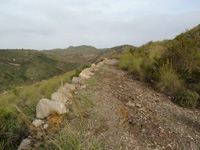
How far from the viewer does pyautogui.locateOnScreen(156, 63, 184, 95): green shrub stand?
2.79 metres

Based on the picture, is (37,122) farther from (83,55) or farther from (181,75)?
(83,55)

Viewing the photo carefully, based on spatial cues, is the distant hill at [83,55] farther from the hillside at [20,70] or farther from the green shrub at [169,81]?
the green shrub at [169,81]

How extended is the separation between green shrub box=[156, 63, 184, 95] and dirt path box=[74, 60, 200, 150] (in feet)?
0.87

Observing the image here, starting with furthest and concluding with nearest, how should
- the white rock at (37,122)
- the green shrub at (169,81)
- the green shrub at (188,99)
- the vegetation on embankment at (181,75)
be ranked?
1. the green shrub at (169,81)
2. the vegetation on embankment at (181,75)
3. the green shrub at (188,99)
4. the white rock at (37,122)

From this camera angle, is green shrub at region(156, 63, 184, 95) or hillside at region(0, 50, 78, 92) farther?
hillside at region(0, 50, 78, 92)

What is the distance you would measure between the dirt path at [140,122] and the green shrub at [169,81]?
0.87 feet

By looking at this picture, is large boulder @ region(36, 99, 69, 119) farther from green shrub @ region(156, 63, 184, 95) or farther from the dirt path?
green shrub @ region(156, 63, 184, 95)

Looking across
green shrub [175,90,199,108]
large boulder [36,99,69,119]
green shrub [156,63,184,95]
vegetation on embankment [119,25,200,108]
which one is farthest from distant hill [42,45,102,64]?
green shrub [175,90,199,108]

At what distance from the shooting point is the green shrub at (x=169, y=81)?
9.16ft

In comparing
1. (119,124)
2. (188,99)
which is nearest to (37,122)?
(119,124)

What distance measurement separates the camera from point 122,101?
270 cm

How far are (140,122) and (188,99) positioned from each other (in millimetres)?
1326

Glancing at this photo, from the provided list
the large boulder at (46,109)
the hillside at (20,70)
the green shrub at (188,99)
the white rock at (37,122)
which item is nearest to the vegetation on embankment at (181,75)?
the green shrub at (188,99)

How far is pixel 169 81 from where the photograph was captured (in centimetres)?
294
